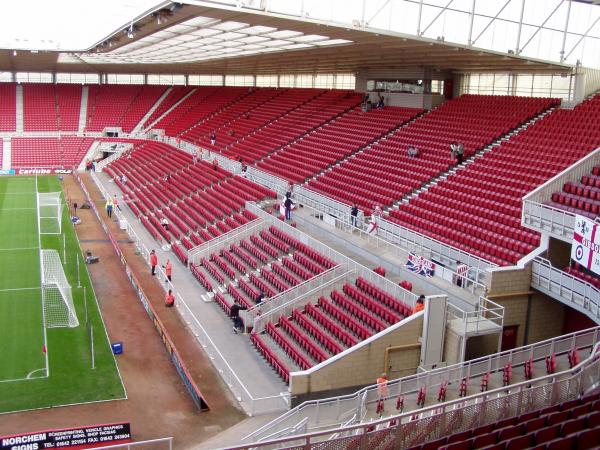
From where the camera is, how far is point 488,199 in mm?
22375

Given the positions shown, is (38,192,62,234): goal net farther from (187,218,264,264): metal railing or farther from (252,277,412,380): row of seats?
(252,277,412,380): row of seats

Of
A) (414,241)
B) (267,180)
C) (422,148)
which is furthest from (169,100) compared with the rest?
(414,241)

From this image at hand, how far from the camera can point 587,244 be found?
46.6 ft

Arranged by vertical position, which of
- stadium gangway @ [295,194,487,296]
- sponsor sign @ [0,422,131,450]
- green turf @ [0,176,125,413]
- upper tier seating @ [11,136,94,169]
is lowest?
green turf @ [0,176,125,413]

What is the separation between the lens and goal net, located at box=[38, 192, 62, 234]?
34750 mm

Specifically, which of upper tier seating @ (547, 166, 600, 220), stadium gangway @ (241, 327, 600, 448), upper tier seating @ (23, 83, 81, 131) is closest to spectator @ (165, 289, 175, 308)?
stadium gangway @ (241, 327, 600, 448)

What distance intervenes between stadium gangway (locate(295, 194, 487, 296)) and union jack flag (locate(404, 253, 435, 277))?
137 millimetres

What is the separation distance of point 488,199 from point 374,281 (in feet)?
19.0

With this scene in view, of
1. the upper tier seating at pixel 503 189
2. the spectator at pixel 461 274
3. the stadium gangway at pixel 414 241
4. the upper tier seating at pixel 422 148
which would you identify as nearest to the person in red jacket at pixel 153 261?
the stadium gangway at pixel 414 241

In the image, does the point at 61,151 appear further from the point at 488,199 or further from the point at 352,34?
the point at 488,199

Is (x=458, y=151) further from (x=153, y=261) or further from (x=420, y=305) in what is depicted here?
(x=153, y=261)

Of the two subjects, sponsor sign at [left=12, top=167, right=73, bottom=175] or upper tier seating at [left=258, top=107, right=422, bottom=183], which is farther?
sponsor sign at [left=12, top=167, right=73, bottom=175]

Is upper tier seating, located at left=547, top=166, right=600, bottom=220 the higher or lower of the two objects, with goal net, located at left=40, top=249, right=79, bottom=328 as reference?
higher

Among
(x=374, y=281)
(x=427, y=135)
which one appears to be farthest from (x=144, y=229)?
(x=374, y=281)
